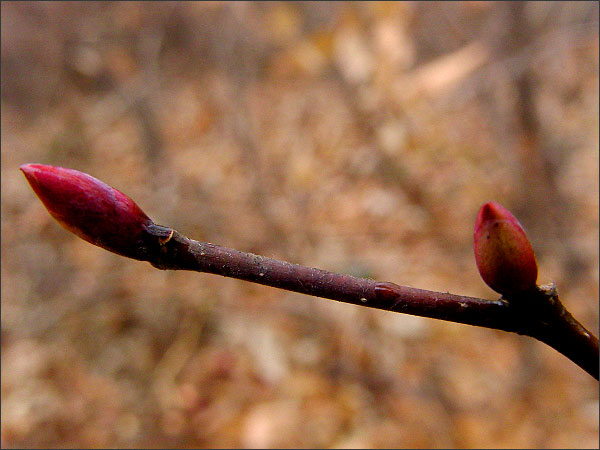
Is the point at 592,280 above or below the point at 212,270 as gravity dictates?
above

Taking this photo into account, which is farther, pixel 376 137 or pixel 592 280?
pixel 376 137

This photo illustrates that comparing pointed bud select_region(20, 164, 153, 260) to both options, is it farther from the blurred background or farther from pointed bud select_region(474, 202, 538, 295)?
the blurred background

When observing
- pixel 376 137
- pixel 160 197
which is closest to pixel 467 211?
pixel 376 137

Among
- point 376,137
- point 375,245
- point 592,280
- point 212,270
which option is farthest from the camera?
point 375,245

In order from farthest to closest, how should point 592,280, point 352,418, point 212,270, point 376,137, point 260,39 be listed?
point 260,39 → point 376,137 → point 352,418 → point 592,280 → point 212,270

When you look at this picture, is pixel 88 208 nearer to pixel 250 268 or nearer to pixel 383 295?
pixel 250 268

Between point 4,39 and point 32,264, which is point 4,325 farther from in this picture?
point 4,39

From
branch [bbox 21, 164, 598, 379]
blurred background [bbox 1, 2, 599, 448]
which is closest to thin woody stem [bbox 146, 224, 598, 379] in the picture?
branch [bbox 21, 164, 598, 379]
